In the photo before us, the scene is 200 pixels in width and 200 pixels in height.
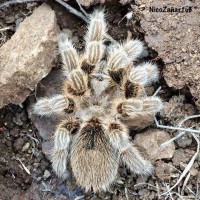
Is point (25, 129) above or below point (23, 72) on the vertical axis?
A: below

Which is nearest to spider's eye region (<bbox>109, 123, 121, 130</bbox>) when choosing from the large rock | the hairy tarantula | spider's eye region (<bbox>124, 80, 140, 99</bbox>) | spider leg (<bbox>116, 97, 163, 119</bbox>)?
the hairy tarantula

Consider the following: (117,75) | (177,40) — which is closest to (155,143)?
(117,75)

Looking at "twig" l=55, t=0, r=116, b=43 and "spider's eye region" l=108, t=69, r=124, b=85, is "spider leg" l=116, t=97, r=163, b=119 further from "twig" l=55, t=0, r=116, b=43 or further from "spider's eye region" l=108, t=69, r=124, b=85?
"twig" l=55, t=0, r=116, b=43

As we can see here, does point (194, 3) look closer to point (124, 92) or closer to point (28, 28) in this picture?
point (124, 92)

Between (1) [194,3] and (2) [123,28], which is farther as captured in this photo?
(2) [123,28]

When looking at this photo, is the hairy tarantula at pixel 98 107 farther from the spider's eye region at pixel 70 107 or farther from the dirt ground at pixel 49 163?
the dirt ground at pixel 49 163

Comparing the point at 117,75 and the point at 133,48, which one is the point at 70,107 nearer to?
the point at 117,75

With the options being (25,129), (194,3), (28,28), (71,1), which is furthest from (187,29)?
(25,129)
